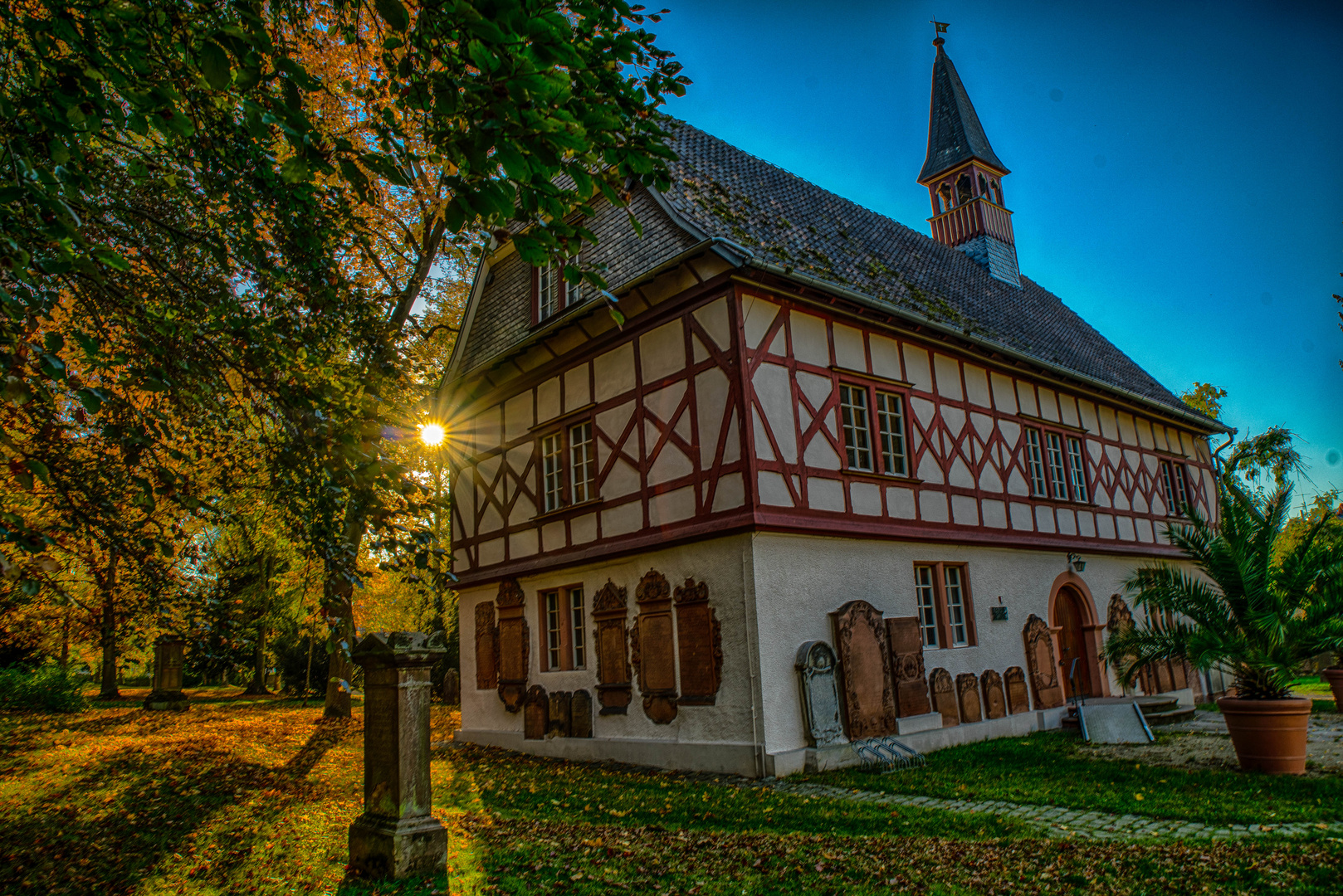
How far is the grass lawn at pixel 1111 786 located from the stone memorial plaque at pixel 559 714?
467cm

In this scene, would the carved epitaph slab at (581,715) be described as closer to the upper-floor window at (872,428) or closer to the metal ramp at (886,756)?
the metal ramp at (886,756)

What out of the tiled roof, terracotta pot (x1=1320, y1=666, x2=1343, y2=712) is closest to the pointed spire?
the tiled roof

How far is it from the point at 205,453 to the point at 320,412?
2.80m

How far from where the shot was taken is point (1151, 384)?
68.4 feet

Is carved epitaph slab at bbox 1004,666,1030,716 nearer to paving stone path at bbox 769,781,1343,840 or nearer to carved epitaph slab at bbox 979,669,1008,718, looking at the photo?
carved epitaph slab at bbox 979,669,1008,718

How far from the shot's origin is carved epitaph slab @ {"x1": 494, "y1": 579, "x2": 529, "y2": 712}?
47.0 feet

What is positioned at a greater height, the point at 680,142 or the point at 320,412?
the point at 680,142

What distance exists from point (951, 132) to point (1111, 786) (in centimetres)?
1927

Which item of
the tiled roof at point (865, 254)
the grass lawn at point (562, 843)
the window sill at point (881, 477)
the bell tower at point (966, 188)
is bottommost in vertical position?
the grass lawn at point (562, 843)

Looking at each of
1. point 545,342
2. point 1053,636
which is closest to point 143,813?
point 545,342

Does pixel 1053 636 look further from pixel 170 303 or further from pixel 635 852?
pixel 170 303

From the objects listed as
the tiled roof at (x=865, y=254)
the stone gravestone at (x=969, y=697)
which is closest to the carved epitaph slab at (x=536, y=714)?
the stone gravestone at (x=969, y=697)

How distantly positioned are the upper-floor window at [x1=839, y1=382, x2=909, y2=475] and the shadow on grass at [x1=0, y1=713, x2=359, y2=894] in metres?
8.31

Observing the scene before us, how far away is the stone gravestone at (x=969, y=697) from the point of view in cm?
1252
